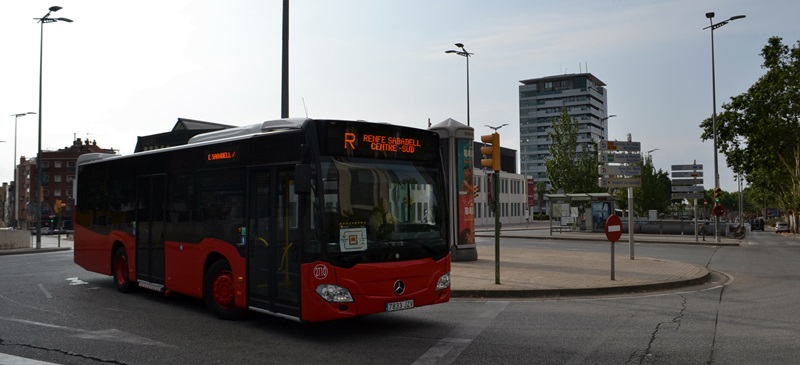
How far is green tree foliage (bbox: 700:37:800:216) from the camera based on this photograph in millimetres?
41281

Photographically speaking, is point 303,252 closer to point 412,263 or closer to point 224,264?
point 412,263

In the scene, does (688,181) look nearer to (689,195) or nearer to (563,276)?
(689,195)

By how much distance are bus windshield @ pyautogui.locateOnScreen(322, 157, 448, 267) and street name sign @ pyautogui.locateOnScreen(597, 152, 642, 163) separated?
1152 centimetres

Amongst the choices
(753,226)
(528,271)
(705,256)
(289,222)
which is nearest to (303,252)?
(289,222)

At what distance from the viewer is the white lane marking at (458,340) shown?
6.82 meters

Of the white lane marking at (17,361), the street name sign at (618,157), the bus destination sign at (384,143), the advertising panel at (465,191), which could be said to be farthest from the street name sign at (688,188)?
the white lane marking at (17,361)

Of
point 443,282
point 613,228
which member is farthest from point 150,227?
point 613,228

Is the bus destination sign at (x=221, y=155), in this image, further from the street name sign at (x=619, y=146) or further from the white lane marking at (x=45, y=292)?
the street name sign at (x=619, y=146)

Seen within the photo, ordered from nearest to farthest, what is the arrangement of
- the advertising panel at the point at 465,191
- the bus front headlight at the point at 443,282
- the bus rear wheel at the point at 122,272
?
the bus front headlight at the point at 443,282, the bus rear wheel at the point at 122,272, the advertising panel at the point at 465,191

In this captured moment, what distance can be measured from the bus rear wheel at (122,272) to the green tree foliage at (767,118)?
131ft

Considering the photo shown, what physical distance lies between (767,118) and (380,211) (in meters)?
41.9

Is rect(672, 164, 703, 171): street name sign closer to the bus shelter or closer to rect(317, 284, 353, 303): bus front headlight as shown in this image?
the bus shelter

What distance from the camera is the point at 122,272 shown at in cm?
1249

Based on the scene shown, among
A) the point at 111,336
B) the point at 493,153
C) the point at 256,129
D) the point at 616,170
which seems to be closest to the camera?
the point at 111,336
